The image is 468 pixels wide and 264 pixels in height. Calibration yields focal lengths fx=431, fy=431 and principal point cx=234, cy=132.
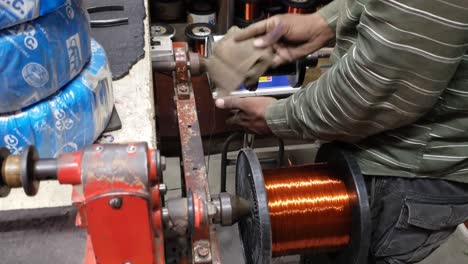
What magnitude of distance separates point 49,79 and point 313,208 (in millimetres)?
676

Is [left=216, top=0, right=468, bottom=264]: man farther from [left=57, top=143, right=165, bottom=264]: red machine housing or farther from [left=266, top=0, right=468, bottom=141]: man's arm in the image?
[left=57, top=143, right=165, bottom=264]: red machine housing

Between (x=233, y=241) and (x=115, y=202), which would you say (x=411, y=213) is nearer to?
(x=115, y=202)

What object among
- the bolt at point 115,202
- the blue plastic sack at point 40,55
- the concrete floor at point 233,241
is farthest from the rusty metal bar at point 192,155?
the concrete floor at point 233,241

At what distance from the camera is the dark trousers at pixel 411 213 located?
991mm

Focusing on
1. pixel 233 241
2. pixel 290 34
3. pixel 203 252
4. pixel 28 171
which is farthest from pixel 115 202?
pixel 233 241

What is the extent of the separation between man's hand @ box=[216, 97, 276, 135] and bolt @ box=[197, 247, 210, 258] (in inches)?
17.6

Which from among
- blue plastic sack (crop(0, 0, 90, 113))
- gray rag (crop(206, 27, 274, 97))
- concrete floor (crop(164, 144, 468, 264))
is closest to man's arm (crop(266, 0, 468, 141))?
gray rag (crop(206, 27, 274, 97))

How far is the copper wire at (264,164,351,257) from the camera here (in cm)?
107

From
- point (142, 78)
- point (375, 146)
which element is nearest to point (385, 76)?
point (375, 146)

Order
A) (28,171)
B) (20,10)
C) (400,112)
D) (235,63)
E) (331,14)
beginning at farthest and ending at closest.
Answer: (331,14)
(235,63)
(400,112)
(20,10)
(28,171)

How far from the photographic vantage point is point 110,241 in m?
0.66

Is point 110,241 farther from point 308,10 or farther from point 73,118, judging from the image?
point 308,10

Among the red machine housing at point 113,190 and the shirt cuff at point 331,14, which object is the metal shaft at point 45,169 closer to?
the red machine housing at point 113,190

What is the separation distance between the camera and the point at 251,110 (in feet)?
4.20
